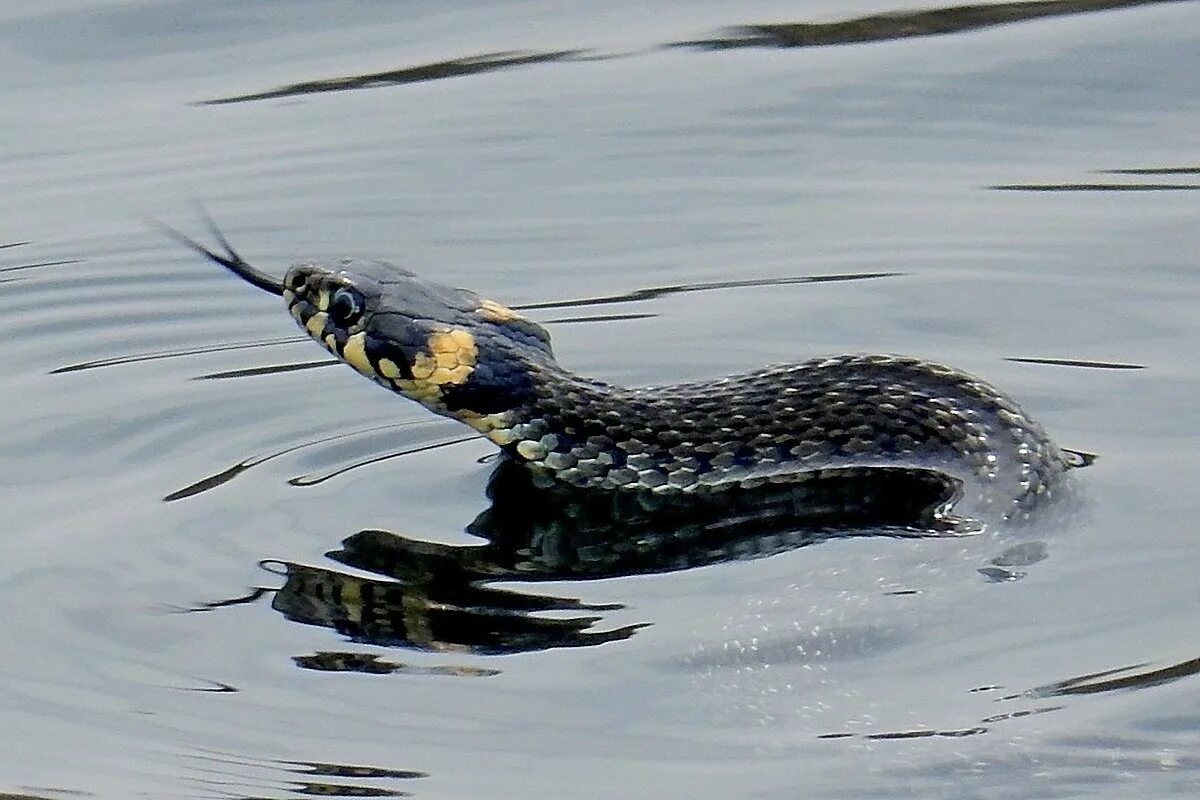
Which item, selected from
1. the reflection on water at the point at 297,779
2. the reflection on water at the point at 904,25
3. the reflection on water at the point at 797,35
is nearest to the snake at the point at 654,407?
the reflection on water at the point at 297,779

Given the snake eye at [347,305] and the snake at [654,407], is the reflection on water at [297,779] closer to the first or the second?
the snake at [654,407]

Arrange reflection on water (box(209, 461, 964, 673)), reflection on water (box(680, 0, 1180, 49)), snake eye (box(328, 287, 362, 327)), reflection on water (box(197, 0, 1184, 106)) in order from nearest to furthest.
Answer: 1. reflection on water (box(209, 461, 964, 673))
2. snake eye (box(328, 287, 362, 327))
3. reflection on water (box(197, 0, 1184, 106))
4. reflection on water (box(680, 0, 1180, 49))

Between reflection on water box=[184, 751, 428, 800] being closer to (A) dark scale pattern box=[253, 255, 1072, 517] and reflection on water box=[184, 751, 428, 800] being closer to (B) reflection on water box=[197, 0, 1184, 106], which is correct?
(A) dark scale pattern box=[253, 255, 1072, 517]

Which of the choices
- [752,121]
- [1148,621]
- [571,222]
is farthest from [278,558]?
[752,121]

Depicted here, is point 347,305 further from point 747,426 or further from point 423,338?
point 747,426

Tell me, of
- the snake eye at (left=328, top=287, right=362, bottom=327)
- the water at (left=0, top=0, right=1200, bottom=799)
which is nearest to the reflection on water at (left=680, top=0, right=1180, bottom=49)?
the water at (left=0, top=0, right=1200, bottom=799)
